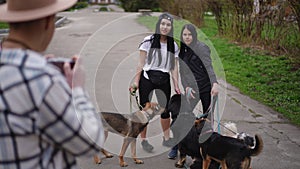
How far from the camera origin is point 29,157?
151 cm

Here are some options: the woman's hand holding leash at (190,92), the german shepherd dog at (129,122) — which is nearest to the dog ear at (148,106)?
the german shepherd dog at (129,122)

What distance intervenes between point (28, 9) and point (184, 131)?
3.39 metres

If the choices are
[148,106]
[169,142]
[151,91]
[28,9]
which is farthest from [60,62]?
[169,142]

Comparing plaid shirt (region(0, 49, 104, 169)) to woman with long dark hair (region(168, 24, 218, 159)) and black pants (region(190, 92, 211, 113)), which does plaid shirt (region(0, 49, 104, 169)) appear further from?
black pants (region(190, 92, 211, 113))

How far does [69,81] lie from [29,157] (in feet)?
1.16

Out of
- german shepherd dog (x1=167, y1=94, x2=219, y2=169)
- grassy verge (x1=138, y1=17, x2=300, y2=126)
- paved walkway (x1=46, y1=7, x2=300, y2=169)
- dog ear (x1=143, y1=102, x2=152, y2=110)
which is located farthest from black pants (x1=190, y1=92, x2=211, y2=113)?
grassy verge (x1=138, y1=17, x2=300, y2=126)

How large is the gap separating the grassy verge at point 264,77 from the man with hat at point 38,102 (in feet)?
12.9

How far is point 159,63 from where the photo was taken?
15.9 ft

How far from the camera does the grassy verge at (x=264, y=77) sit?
7.34 meters

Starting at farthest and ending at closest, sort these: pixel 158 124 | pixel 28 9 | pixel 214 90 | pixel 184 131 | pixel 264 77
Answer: pixel 264 77 < pixel 158 124 < pixel 184 131 < pixel 214 90 < pixel 28 9

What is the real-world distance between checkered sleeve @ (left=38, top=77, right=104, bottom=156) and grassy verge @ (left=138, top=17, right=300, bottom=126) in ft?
13.1

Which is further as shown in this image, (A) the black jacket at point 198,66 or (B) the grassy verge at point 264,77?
(B) the grassy verge at point 264,77

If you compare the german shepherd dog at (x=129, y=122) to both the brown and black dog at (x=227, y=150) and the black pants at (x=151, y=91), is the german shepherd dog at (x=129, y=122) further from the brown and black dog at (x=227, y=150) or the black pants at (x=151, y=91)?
the brown and black dog at (x=227, y=150)

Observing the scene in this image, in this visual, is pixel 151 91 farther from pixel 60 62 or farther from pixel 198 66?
pixel 60 62
